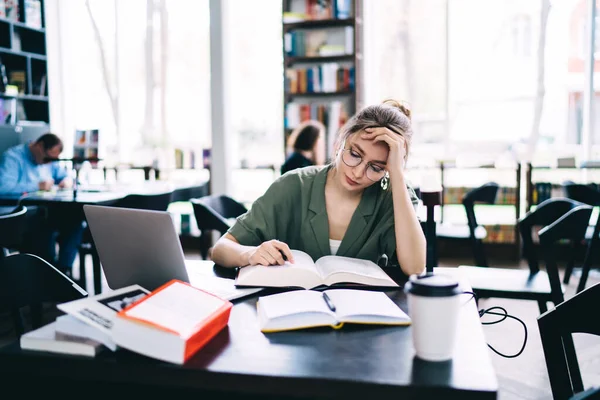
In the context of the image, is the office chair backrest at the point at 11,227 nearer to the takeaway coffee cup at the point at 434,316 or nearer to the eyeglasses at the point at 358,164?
the eyeglasses at the point at 358,164

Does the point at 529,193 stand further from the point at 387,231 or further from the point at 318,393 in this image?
the point at 318,393

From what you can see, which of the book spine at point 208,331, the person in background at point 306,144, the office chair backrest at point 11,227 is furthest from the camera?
the person in background at point 306,144

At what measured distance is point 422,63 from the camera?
218 inches

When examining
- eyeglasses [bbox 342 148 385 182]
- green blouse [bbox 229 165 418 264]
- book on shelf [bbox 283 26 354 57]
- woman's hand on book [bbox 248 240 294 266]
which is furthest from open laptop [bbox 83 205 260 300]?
book on shelf [bbox 283 26 354 57]

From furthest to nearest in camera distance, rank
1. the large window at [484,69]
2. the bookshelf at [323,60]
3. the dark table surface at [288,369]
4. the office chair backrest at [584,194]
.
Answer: the large window at [484,69] → the bookshelf at [323,60] → the office chair backrest at [584,194] → the dark table surface at [288,369]

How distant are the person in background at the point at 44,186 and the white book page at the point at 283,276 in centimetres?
245

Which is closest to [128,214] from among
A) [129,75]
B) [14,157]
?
[14,157]

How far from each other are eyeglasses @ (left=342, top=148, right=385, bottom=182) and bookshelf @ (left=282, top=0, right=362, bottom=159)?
10.9ft

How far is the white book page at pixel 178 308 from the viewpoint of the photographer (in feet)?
3.14

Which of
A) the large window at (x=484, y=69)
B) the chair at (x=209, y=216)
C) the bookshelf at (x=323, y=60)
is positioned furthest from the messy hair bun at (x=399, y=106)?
the large window at (x=484, y=69)

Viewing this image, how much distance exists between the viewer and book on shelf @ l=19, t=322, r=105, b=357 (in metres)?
0.98

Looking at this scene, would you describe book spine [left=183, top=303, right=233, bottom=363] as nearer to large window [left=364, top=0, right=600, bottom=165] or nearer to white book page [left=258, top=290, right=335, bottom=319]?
white book page [left=258, top=290, right=335, bottom=319]

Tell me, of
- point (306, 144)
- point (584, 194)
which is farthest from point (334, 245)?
point (584, 194)

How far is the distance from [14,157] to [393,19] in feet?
12.6
